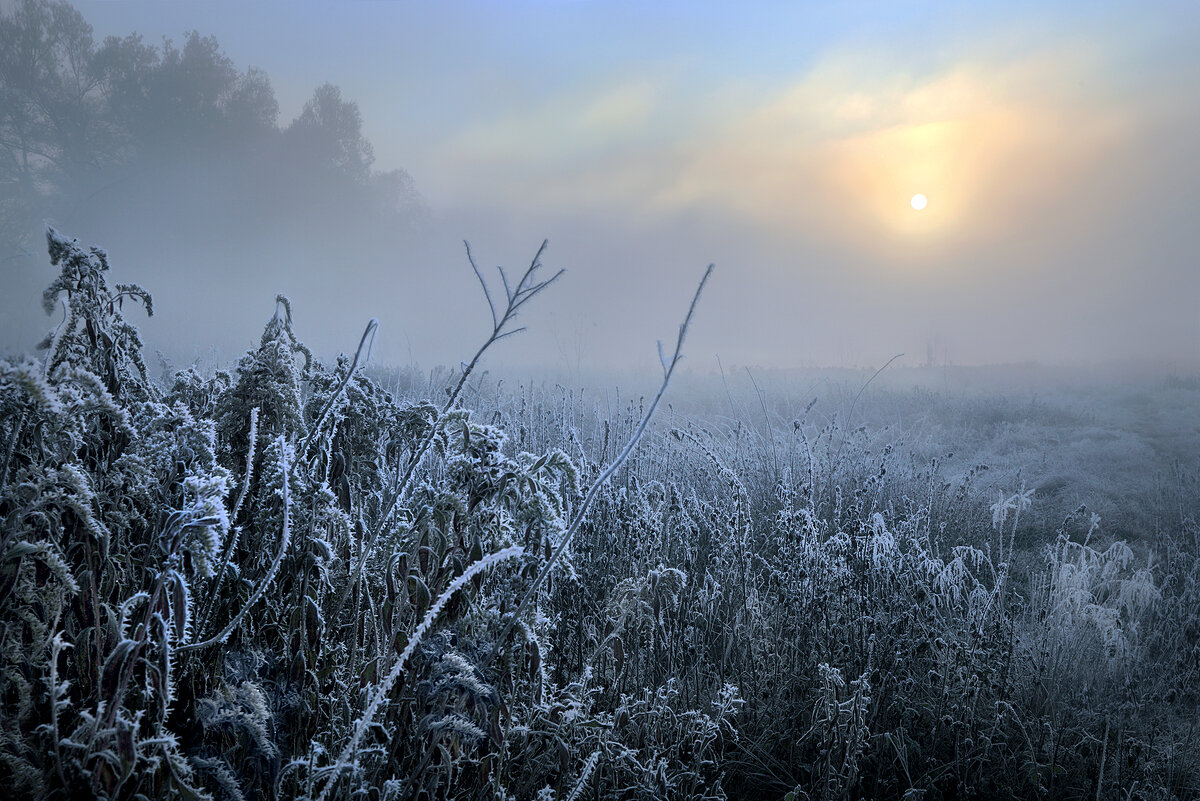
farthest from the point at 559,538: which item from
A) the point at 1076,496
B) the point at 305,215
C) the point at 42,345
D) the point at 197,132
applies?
the point at 305,215

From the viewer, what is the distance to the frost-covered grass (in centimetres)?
118

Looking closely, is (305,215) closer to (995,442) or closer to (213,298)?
(213,298)

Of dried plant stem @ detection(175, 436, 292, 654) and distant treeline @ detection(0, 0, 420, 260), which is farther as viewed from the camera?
distant treeline @ detection(0, 0, 420, 260)

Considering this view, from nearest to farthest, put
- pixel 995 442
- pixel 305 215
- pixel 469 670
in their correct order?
pixel 469 670 < pixel 995 442 < pixel 305 215

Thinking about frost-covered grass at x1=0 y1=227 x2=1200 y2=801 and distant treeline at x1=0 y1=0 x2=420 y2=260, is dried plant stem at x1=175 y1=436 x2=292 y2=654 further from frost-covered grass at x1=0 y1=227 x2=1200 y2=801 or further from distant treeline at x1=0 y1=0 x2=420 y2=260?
distant treeline at x1=0 y1=0 x2=420 y2=260

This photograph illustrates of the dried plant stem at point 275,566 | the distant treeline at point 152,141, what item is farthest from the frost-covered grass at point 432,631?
the distant treeline at point 152,141

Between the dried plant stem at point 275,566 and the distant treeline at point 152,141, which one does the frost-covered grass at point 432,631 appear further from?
the distant treeline at point 152,141

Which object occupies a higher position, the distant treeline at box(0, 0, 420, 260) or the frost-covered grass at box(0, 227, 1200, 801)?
the distant treeline at box(0, 0, 420, 260)

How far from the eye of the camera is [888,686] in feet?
8.73

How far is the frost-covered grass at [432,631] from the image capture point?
1181mm

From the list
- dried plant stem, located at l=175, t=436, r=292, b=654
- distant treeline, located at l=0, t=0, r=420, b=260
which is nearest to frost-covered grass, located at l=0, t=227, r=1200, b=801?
dried plant stem, located at l=175, t=436, r=292, b=654

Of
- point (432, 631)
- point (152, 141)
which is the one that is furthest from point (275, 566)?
point (152, 141)

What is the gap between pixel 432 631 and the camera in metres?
1.46

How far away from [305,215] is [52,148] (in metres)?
7.68
